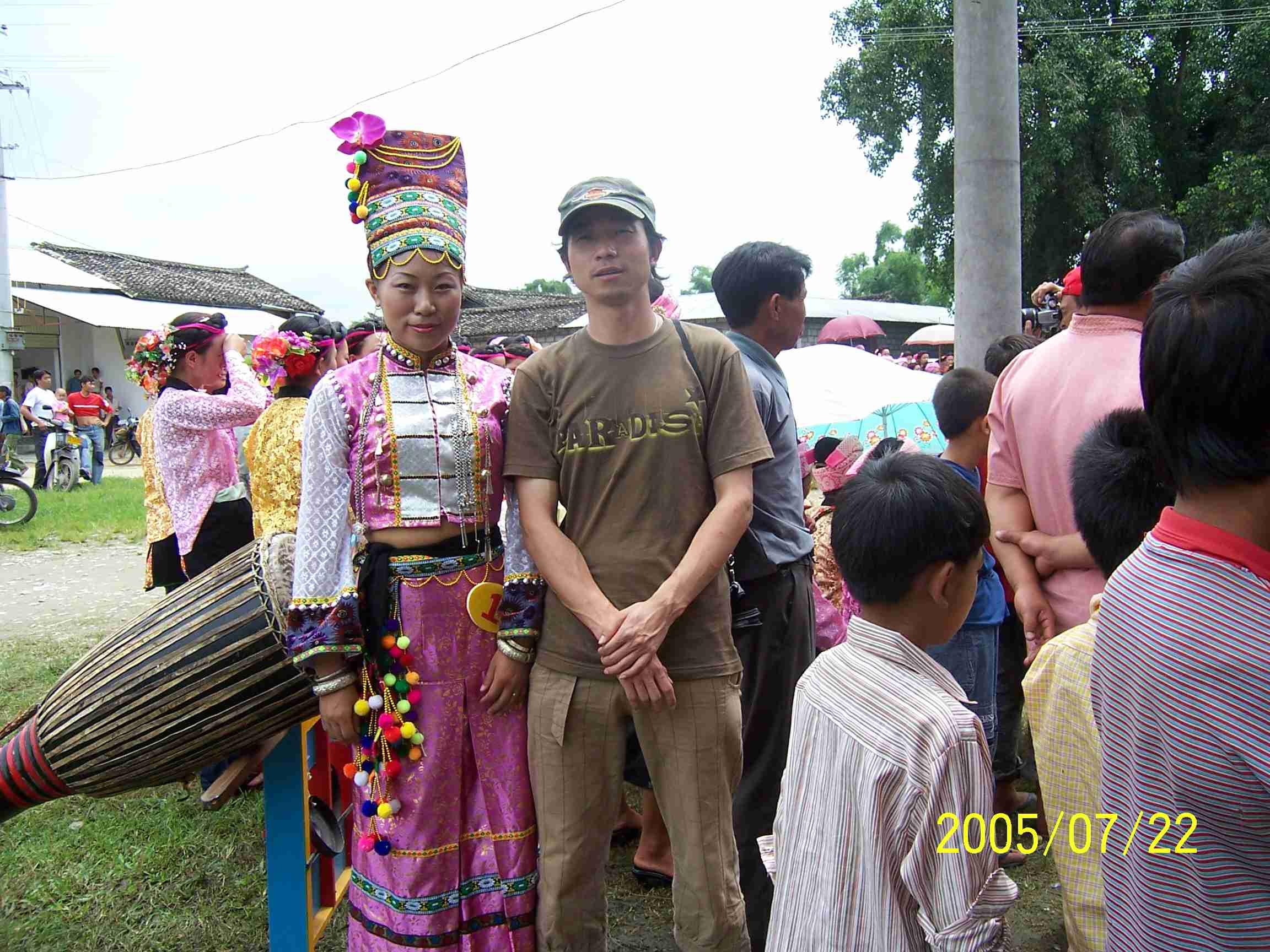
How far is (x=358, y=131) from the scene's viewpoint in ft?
7.02

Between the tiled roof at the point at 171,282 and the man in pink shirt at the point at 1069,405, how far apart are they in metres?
22.4

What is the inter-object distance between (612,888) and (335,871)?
898 mm

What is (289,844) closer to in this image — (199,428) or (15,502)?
(199,428)

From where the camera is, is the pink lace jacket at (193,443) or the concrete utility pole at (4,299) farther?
the concrete utility pole at (4,299)

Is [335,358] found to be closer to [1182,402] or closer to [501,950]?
[501,950]

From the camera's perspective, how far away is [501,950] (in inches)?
82.7

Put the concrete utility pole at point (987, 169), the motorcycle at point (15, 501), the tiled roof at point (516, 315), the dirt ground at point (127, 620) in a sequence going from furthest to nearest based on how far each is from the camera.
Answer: the tiled roof at point (516, 315), the motorcycle at point (15, 501), the concrete utility pole at point (987, 169), the dirt ground at point (127, 620)

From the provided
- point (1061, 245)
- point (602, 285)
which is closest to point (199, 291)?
point (1061, 245)

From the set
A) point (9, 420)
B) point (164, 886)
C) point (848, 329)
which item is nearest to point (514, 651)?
point (164, 886)

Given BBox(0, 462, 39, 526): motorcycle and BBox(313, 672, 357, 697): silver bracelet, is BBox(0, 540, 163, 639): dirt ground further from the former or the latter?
BBox(313, 672, 357, 697): silver bracelet

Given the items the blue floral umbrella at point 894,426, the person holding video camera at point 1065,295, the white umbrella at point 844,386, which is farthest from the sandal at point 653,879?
the white umbrella at point 844,386

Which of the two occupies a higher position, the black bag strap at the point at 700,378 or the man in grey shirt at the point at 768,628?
the black bag strap at the point at 700,378

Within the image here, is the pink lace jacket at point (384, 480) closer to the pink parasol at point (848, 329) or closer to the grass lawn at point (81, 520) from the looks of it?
the grass lawn at point (81, 520)

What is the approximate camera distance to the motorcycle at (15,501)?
34.0 feet
